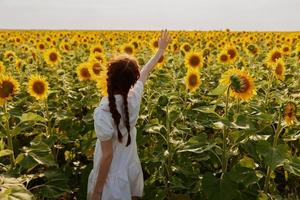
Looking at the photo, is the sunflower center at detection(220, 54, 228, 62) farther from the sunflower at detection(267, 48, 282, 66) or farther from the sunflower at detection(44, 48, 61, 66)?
the sunflower at detection(44, 48, 61, 66)

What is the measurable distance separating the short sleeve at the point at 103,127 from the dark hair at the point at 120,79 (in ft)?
0.18

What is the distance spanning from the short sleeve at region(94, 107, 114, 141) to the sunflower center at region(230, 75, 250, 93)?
3.68 ft

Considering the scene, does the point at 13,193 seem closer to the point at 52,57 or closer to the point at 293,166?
the point at 293,166

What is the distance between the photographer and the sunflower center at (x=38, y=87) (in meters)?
5.13

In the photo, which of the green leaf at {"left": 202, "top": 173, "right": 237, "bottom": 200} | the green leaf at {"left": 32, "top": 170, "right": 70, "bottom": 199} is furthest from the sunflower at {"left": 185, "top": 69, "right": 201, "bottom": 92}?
the green leaf at {"left": 32, "top": 170, "right": 70, "bottom": 199}

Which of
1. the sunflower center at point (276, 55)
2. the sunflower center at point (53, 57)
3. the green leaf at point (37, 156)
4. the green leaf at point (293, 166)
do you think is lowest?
the green leaf at point (37, 156)

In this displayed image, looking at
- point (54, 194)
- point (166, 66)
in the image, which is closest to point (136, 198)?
point (54, 194)

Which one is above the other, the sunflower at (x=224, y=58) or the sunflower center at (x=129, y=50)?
the sunflower center at (x=129, y=50)

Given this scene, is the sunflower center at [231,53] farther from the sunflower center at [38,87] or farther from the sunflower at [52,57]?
the sunflower center at [38,87]

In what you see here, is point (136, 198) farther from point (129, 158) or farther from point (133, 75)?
point (133, 75)

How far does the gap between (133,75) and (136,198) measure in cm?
116

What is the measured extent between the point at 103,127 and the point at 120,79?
37 centimetres

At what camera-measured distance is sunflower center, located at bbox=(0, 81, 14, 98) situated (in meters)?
4.35

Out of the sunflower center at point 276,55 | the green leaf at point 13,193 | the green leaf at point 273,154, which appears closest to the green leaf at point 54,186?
the green leaf at point 13,193
